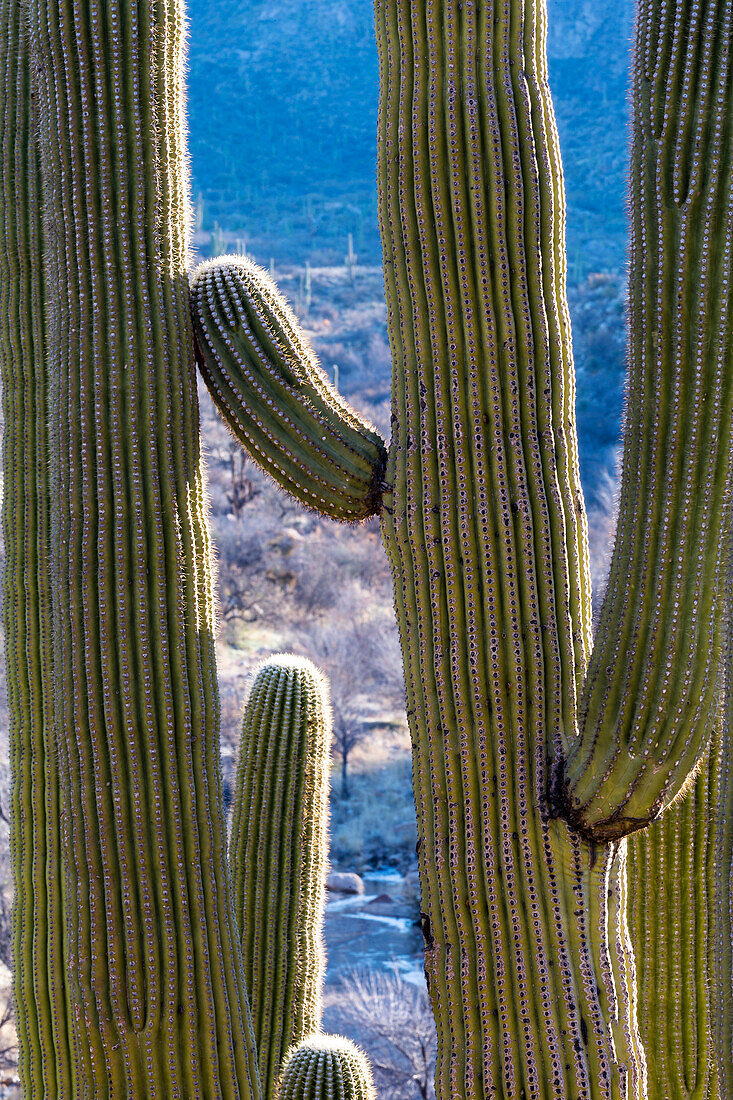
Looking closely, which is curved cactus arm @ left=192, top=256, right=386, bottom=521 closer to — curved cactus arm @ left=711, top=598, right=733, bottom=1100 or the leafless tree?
curved cactus arm @ left=711, top=598, right=733, bottom=1100

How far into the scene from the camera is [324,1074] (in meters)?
4.30

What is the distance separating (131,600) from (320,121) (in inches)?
1664

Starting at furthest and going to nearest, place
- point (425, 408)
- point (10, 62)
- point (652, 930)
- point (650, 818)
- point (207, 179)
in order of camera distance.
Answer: point (207, 179) < point (10, 62) < point (652, 930) < point (425, 408) < point (650, 818)

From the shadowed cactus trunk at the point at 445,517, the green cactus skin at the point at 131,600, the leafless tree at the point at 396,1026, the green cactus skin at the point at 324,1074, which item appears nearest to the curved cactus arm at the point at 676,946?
the shadowed cactus trunk at the point at 445,517

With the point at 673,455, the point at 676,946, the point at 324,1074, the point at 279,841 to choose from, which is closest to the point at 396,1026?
the point at 279,841

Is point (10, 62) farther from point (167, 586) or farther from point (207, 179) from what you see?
point (207, 179)

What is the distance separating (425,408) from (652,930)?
206 centimetres

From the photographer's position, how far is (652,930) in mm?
4023

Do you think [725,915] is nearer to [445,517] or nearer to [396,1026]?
[445,517]

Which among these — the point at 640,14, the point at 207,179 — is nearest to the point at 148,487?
the point at 640,14

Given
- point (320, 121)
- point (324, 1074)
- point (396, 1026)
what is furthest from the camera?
point (320, 121)

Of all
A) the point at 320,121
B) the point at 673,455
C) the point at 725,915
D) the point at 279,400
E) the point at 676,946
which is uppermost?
the point at 320,121

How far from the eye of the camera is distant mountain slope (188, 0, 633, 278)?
35594 millimetres

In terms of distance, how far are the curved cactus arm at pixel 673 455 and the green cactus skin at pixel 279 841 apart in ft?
7.22
